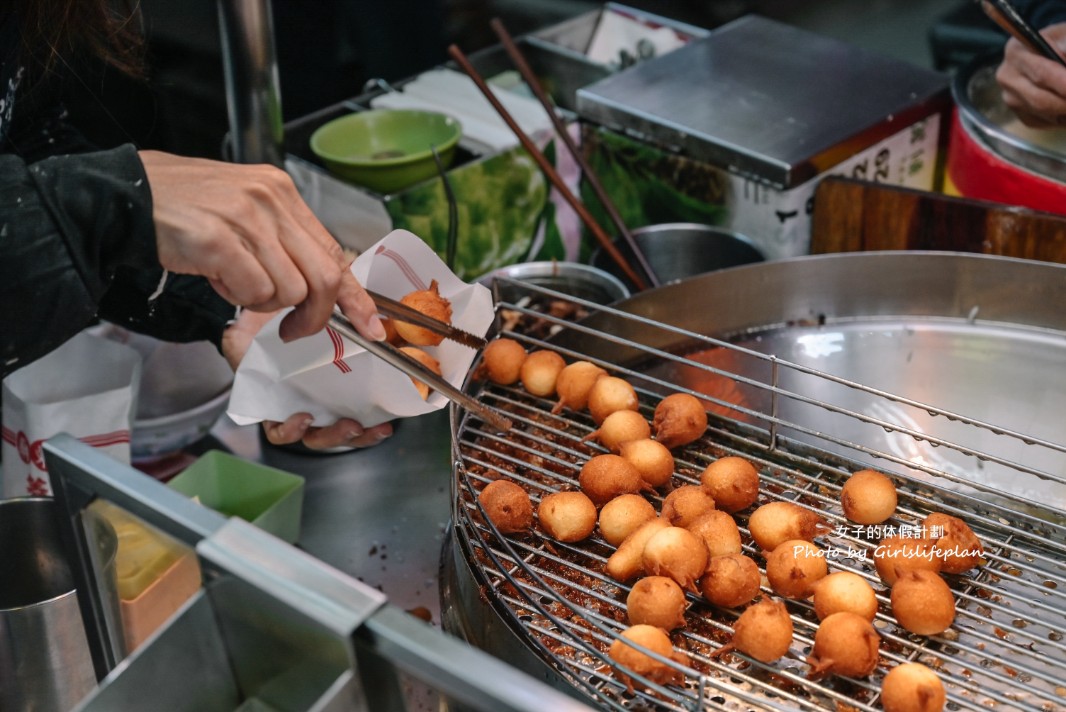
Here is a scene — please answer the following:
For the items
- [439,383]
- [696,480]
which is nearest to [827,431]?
[696,480]

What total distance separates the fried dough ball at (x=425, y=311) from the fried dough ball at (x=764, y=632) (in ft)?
2.25

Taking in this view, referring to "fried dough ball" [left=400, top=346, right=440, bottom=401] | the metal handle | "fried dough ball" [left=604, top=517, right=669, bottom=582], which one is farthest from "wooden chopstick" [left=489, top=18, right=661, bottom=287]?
"fried dough ball" [left=604, top=517, right=669, bottom=582]

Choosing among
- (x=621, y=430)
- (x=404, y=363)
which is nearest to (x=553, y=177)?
(x=621, y=430)

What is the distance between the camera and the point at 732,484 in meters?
1.53

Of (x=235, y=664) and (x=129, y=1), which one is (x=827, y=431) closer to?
(x=235, y=664)

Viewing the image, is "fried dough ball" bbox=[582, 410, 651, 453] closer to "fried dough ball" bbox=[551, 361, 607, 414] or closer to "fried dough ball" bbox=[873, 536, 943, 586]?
"fried dough ball" bbox=[551, 361, 607, 414]

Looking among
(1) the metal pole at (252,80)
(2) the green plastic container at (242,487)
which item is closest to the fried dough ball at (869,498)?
(2) the green plastic container at (242,487)

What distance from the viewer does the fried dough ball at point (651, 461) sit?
62.7 inches

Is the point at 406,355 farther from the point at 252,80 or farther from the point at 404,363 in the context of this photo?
the point at 252,80

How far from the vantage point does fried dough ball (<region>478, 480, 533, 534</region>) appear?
151 cm

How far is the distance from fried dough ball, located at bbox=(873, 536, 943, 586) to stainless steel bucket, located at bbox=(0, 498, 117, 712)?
3.60 ft

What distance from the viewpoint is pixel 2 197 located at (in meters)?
1.27

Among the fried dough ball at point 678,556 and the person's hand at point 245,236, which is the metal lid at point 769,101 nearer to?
the fried dough ball at point 678,556

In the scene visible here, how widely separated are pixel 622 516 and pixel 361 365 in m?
0.50
